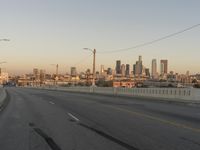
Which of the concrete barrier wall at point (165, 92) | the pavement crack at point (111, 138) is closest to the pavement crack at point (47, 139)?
the pavement crack at point (111, 138)

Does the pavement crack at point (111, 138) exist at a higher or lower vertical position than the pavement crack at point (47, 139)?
higher

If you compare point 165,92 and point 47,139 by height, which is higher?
point 165,92

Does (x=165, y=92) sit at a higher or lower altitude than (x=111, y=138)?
higher

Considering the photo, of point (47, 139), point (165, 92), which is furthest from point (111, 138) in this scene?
point (165, 92)

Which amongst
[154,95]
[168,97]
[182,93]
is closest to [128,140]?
[182,93]

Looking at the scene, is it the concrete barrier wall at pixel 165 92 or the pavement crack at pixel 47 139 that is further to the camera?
the concrete barrier wall at pixel 165 92

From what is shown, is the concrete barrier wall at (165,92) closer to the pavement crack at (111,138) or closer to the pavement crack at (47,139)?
the pavement crack at (111,138)

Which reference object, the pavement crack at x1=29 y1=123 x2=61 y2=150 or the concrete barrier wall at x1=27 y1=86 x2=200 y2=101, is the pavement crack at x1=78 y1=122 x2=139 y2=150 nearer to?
the pavement crack at x1=29 y1=123 x2=61 y2=150

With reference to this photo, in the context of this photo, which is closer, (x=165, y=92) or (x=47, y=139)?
(x=47, y=139)

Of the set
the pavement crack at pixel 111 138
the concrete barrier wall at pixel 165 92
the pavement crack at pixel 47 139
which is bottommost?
the pavement crack at pixel 47 139

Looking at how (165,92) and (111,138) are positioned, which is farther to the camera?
(165,92)

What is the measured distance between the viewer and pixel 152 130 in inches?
641

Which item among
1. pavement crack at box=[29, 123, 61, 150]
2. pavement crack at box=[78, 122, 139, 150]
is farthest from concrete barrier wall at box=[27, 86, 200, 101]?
pavement crack at box=[29, 123, 61, 150]

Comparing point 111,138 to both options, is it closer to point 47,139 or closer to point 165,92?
point 47,139
